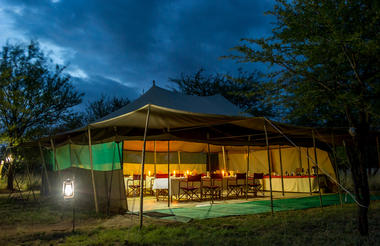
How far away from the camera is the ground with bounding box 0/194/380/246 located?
342 centimetres

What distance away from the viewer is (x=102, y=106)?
2284cm

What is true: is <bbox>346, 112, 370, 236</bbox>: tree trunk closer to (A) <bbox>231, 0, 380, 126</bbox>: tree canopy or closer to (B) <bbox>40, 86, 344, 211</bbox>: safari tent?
(A) <bbox>231, 0, 380, 126</bbox>: tree canopy

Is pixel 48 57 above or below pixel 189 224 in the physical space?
above

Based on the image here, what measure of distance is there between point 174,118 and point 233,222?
7.44ft

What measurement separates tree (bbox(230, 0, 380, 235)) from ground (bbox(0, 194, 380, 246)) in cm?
58

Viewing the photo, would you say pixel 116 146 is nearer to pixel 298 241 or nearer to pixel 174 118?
pixel 174 118

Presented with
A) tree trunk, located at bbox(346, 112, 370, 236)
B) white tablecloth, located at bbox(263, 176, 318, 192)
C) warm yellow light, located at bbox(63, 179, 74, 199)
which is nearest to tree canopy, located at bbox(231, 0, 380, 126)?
tree trunk, located at bbox(346, 112, 370, 236)

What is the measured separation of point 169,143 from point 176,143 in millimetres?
1434

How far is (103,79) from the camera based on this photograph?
3525 cm

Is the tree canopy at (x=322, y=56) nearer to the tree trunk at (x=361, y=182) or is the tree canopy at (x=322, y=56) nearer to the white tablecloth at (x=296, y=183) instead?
the tree trunk at (x=361, y=182)

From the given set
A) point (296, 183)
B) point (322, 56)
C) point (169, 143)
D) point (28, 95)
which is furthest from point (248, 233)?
point (28, 95)

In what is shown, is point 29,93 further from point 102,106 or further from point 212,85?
point 102,106

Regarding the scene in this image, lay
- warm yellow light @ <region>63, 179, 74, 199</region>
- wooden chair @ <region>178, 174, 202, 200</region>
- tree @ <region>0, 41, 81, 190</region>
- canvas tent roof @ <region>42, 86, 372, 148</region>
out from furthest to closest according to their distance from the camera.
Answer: tree @ <region>0, 41, 81, 190</region> < wooden chair @ <region>178, 174, 202, 200</region> < canvas tent roof @ <region>42, 86, 372, 148</region> < warm yellow light @ <region>63, 179, 74, 199</region>

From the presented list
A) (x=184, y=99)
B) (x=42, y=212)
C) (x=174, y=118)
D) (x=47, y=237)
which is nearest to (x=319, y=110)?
(x=174, y=118)
